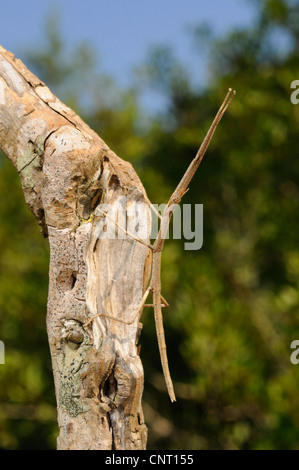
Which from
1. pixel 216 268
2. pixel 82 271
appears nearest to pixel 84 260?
pixel 82 271

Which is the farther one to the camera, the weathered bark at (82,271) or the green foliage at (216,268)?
the green foliage at (216,268)

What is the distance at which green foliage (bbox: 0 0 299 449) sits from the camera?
423cm

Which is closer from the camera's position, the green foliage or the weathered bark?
the weathered bark

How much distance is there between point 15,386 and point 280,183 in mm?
3100

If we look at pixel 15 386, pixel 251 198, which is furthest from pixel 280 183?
pixel 15 386

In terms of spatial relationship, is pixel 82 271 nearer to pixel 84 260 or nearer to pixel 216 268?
pixel 84 260

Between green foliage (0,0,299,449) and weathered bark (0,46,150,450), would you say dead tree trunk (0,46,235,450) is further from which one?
green foliage (0,0,299,449)

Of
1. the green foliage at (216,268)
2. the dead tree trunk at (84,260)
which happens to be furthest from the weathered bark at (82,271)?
the green foliage at (216,268)

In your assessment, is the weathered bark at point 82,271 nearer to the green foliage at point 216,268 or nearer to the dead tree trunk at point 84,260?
the dead tree trunk at point 84,260

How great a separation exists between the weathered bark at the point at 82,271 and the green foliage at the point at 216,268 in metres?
2.77

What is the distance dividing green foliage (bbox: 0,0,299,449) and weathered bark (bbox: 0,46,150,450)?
2773 mm

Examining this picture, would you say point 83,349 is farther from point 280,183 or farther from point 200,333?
point 280,183

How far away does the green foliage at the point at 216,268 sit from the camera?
13.9 ft

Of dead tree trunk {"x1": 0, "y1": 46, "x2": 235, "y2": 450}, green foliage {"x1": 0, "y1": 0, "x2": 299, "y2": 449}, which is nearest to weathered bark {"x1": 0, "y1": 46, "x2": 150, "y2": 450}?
dead tree trunk {"x1": 0, "y1": 46, "x2": 235, "y2": 450}
